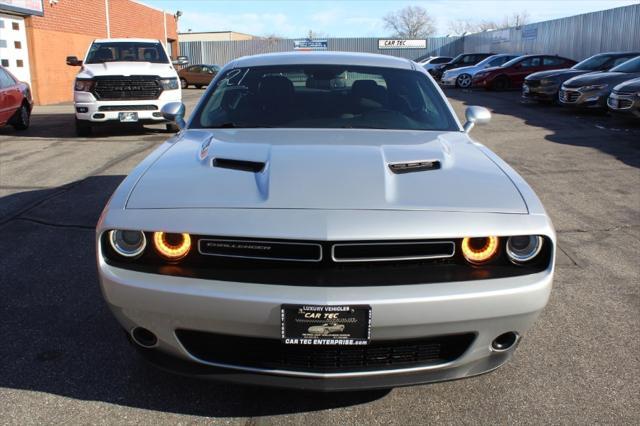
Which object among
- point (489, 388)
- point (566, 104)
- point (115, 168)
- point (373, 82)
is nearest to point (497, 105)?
point (566, 104)

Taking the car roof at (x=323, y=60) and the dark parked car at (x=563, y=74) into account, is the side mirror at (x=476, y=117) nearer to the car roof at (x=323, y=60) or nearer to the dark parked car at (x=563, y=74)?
the car roof at (x=323, y=60)

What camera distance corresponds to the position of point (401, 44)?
164ft

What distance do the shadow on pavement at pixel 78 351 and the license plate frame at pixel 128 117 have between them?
240 inches

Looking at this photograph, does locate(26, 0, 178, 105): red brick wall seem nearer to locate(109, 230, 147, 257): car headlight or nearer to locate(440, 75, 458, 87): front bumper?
locate(440, 75, 458, 87): front bumper

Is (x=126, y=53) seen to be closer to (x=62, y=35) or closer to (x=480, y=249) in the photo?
(x=480, y=249)

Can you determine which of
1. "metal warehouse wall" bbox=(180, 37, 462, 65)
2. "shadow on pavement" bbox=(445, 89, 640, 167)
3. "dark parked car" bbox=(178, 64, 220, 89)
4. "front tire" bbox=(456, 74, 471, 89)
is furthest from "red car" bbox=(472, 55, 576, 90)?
"metal warehouse wall" bbox=(180, 37, 462, 65)

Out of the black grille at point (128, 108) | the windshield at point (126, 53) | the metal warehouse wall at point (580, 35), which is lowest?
the black grille at point (128, 108)

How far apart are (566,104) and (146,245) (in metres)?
14.8

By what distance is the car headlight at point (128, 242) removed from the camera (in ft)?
7.98

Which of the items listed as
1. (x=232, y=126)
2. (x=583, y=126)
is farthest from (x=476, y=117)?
(x=583, y=126)

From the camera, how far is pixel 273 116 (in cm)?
373

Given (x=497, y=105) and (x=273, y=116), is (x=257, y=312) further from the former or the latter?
(x=497, y=105)

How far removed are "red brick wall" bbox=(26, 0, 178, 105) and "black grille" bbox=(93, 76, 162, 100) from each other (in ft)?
35.1

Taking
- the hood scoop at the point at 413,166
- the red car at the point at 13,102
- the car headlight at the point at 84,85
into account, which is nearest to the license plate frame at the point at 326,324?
the hood scoop at the point at 413,166
